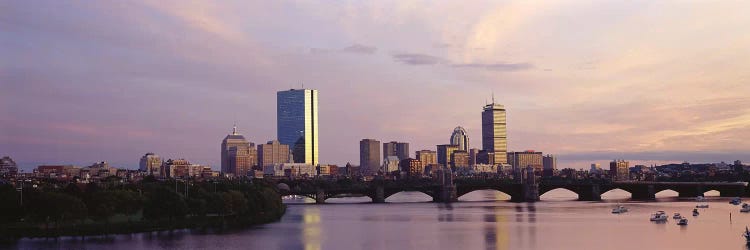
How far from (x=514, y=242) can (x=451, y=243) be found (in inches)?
271

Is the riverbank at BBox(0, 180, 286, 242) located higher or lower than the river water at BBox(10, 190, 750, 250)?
higher

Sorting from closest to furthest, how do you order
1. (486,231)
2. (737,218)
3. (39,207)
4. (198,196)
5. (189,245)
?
1. (189,245)
2. (39,207)
3. (486,231)
4. (198,196)
5. (737,218)

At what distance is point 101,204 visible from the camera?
97.0m

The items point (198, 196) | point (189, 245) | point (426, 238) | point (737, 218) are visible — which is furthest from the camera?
point (737, 218)

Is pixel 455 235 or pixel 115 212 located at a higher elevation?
pixel 115 212

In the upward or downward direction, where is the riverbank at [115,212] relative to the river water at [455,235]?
upward

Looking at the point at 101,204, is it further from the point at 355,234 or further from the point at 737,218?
the point at 737,218

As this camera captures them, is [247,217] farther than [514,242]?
Yes

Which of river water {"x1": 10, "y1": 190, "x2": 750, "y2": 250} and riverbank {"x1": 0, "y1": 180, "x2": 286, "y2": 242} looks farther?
riverbank {"x1": 0, "y1": 180, "x2": 286, "y2": 242}

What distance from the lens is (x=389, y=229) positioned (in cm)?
11262

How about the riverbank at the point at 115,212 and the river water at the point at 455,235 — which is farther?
the riverbank at the point at 115,212

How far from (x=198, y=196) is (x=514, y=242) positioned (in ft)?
150

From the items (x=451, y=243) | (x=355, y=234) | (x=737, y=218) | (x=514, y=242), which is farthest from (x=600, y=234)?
(x=737, y=218)

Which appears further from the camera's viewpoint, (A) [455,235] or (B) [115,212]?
(A) [455,235]
